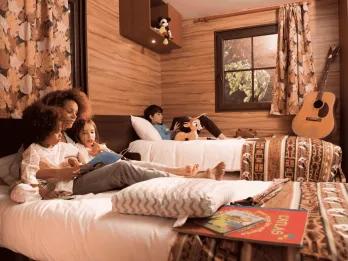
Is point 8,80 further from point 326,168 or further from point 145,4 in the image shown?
point 326,168

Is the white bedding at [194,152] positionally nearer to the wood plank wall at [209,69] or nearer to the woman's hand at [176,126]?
the woman's hand at [176,126]

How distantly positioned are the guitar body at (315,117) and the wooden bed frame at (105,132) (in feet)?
5.76

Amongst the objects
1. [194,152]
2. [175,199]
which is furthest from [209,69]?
[175,199]

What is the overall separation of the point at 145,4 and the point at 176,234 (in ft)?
9.24

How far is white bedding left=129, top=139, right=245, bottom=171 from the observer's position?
8.48 feet

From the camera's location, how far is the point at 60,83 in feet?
7.44

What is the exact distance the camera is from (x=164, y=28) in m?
3.52

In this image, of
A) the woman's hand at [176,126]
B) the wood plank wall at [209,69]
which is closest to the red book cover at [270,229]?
the woman's hand at [176,126]

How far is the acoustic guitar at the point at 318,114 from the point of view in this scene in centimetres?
310

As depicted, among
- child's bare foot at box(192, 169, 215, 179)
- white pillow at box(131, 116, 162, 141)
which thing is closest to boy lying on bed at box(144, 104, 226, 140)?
white pillow at box(131, 116, 162, 141)

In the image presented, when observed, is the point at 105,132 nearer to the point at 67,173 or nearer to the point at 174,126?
the point at 174,126

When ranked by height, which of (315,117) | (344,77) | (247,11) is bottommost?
(315,117)

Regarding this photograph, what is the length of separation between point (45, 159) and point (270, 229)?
1.18 m

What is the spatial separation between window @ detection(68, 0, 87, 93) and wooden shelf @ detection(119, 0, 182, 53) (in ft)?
1.95
